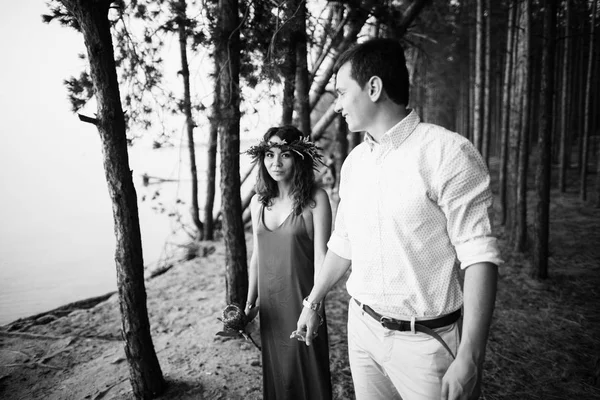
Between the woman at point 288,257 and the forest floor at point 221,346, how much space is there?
73 cm

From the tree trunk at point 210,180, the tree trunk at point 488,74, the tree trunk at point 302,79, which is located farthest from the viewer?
the tree trunk at point 488,74

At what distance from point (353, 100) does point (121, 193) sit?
1934mm

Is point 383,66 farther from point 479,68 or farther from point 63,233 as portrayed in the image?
point 63,233

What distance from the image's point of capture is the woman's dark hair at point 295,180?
2.38 m

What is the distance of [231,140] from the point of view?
3.65 meters

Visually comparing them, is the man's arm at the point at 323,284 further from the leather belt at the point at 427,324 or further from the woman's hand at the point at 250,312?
the woman's hand at the point at 250,312

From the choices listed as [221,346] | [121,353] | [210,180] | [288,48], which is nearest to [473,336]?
[221,346]

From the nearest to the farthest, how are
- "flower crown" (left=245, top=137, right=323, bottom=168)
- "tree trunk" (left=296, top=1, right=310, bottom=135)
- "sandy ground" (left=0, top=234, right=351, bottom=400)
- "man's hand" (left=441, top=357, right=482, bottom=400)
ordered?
"man's hand" (left=441, top=357, right=482, bottom=400) < "flower crown" (left=245, top=137, right=323, bottom=168) < "sandy ground" (left=0, top=234, right=351, bottom=400) < "tree trunk" (left=296, top=1, right=310, bottom=135)

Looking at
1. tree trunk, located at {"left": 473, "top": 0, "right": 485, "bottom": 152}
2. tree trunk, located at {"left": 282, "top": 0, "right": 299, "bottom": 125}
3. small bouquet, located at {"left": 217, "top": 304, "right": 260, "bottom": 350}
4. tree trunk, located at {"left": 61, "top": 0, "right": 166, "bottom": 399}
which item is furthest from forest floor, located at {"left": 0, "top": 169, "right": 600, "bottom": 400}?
tree trunk, located at {"left": 473, "top": 0, "right": 485, "bottom": 152}

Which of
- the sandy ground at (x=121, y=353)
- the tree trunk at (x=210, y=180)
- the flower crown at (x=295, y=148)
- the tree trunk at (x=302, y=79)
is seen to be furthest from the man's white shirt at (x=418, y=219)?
the tree trunk at (x=210, y=180)

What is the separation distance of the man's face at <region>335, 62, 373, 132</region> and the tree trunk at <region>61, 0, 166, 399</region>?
180 centimetres

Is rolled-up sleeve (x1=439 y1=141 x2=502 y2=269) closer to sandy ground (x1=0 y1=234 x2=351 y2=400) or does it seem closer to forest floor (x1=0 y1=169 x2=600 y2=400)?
sandy ground (x1=0 y1=234 x2=351 y2=400)

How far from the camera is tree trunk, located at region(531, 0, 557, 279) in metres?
5.06

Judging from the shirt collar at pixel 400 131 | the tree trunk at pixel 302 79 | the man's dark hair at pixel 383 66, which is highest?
the tree trunk at pixel 302 79
